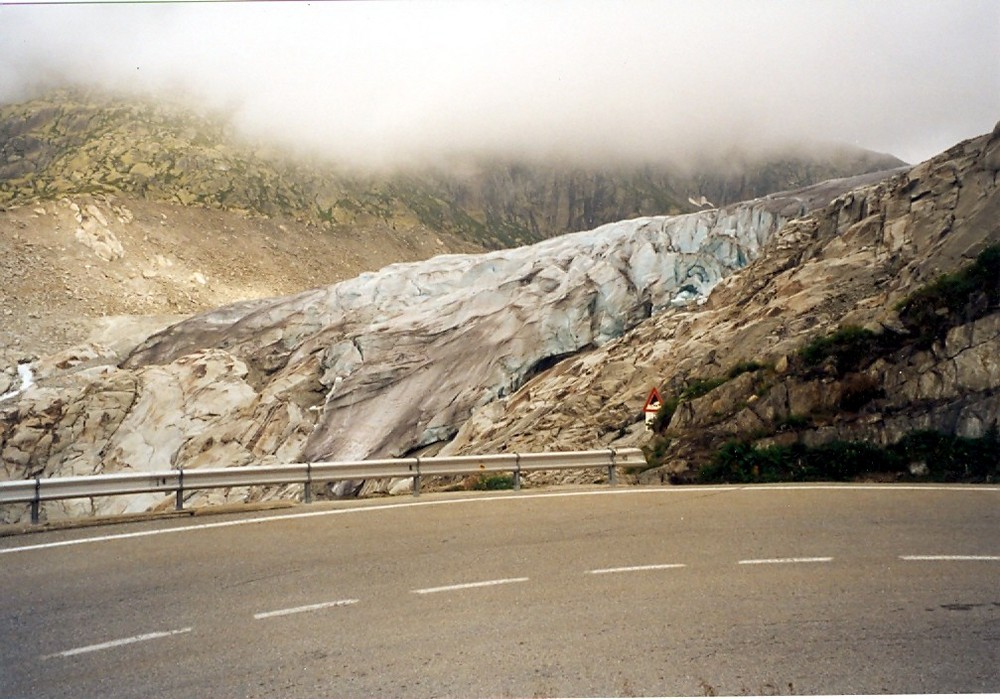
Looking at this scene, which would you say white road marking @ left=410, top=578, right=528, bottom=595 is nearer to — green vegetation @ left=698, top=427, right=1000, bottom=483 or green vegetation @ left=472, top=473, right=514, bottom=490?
green vegetation @ left=698, top=427, right=1000, bottom=483

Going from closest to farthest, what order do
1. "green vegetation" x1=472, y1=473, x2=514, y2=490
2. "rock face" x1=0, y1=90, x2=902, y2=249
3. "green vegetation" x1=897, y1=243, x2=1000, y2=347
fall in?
"green vegetation" x1=897, y1=243, x2=1000, y2=347, "green vegetation" x1=472, y1=473, x2=514, y2=490, "rock face" x1=0, y1=90, x2=902, y2=249

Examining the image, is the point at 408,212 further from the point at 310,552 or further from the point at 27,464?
the point at 310,552

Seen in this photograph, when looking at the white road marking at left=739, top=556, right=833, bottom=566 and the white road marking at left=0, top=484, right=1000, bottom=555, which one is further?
the white road marking at left=0, top=484, right=1000, bottom=555

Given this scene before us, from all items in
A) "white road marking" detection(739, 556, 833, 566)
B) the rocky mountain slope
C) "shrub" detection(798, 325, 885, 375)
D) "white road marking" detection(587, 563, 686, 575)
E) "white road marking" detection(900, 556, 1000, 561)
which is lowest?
"white road marking" detection(900, 556, 1000, 561)

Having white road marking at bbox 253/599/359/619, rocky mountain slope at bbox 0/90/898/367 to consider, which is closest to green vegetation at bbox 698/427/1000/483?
white road marking at bbox 253/599/359/619

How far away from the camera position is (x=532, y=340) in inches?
1358

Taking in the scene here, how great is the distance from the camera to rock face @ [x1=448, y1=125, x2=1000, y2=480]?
53.8 feet

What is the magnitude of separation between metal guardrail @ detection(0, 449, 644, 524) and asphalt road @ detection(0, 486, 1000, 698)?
0.91 meters

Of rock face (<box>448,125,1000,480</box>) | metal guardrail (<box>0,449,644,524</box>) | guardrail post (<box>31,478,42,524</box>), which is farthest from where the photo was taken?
rock face (<box>448,125,1000,480</box>)

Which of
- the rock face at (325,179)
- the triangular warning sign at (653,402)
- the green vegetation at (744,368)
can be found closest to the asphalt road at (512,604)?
the triangular warning sign at (653,402)

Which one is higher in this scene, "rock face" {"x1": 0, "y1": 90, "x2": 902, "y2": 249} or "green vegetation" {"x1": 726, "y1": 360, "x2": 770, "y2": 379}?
"rock face" {"x1": 0, "y1": 90, "x2": 902, "y2": 249}

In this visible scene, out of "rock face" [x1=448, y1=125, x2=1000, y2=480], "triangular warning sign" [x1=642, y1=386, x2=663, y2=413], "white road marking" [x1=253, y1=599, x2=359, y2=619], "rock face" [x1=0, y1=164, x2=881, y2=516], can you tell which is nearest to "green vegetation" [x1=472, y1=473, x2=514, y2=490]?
"rock face" [x1=448, y1=125, x2=1000, y2=480]

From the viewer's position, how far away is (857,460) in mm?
15805

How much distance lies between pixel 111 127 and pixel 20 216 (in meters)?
39.3
